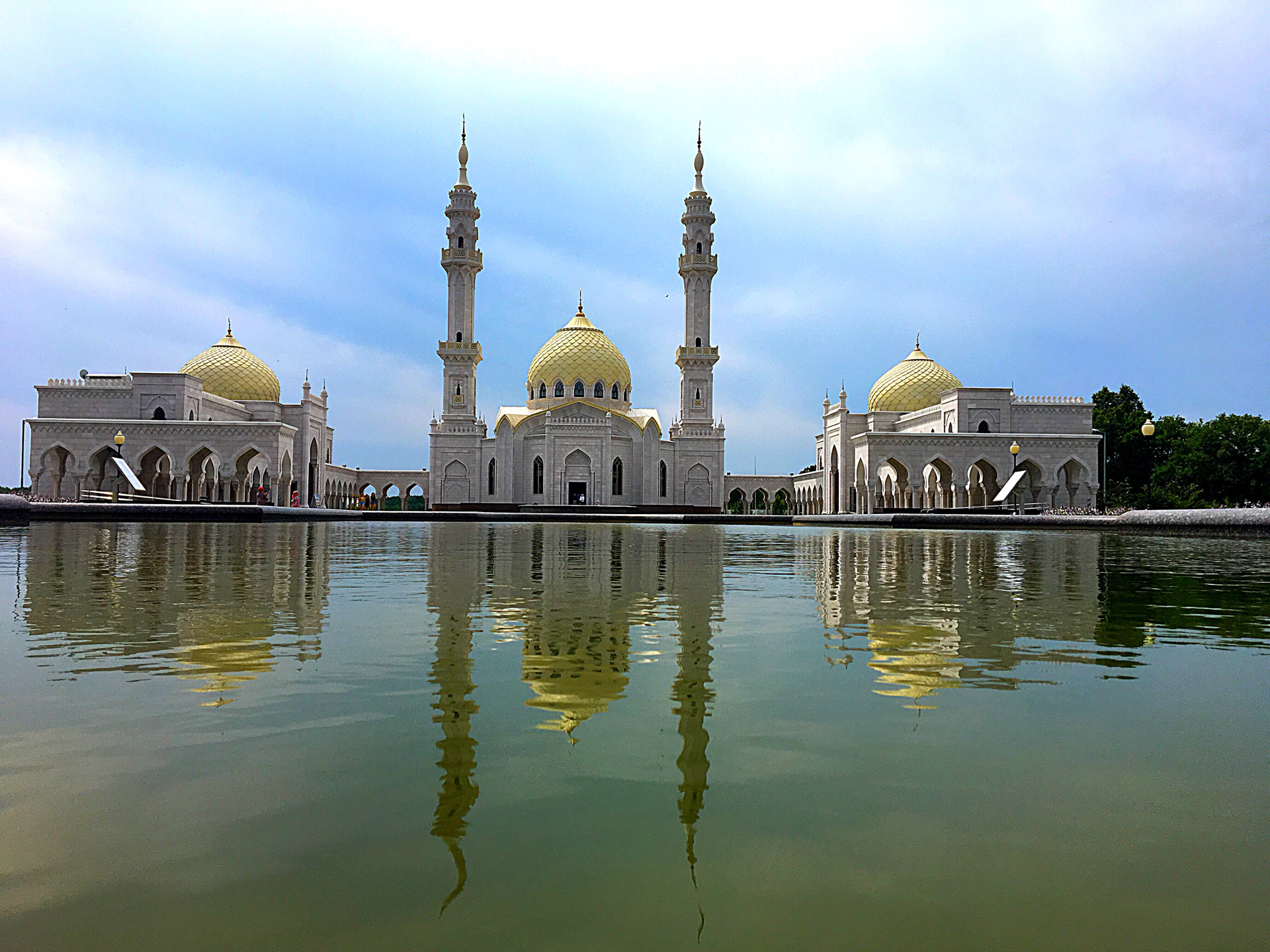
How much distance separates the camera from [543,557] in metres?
11.3

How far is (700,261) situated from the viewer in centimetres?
4809

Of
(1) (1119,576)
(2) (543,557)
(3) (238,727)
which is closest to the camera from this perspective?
(3) (238,727)

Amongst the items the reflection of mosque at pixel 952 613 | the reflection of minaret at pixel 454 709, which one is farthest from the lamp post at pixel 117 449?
the reflection of minaret at pixel 454 709

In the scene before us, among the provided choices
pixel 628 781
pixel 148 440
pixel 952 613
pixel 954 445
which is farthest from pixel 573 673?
pixel 148 440

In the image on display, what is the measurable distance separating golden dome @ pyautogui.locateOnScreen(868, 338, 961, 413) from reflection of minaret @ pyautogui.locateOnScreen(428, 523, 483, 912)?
44.9 meters

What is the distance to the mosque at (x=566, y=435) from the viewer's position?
43.2 m

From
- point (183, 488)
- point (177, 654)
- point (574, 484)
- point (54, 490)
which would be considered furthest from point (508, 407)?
point (177, 654)

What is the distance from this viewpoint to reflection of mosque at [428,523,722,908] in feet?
8.20

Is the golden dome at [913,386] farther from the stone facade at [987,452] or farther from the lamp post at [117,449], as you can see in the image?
the lamp post at [117,449]

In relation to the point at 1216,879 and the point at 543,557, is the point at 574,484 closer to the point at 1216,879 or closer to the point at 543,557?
the point at 543,557

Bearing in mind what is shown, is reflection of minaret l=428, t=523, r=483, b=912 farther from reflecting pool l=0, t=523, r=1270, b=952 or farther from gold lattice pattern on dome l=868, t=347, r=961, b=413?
gold lattice pattern on dome l=868, t=347, r=961, b=413

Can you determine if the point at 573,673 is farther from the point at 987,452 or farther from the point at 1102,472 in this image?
the point at 1102,472

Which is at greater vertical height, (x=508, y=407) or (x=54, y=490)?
(x=508, y=407)

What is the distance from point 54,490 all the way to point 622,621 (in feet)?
156
